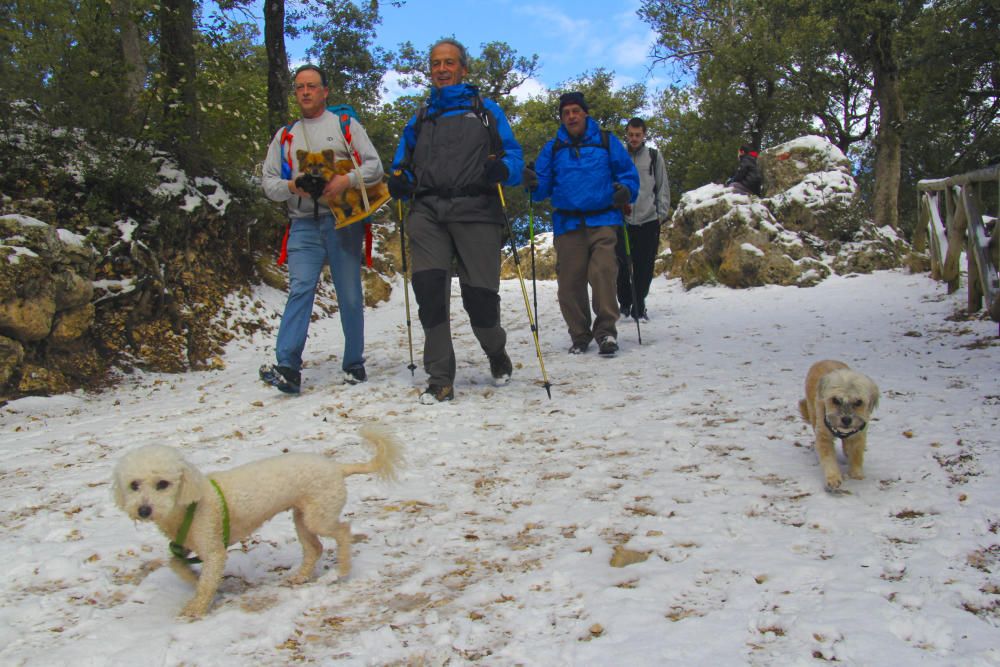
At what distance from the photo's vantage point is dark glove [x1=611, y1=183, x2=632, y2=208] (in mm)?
7504

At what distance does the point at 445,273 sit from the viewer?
6.12 metres

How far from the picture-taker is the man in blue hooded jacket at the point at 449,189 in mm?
6000

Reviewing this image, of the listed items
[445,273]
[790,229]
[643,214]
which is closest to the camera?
[445,273]

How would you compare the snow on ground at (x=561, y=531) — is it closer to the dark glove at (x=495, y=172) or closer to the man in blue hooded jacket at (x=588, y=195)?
the man in blue hooded jacket at (x=588, y=195)

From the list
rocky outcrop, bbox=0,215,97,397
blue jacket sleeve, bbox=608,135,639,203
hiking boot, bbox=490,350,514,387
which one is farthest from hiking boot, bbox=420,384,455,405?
rocky outcrop, bbox=0,215,97,397

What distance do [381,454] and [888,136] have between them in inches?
782

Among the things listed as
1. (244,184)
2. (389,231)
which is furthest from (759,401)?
(389,231)

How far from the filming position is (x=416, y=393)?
6.40 meters

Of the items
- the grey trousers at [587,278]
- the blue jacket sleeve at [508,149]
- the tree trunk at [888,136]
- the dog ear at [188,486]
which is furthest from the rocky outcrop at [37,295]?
the tree trunk at [888,136]

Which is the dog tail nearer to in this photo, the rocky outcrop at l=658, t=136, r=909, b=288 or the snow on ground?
the snow on ground

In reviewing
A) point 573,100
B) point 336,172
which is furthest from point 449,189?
point 573,100

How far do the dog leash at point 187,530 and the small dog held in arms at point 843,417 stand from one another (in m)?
2.97

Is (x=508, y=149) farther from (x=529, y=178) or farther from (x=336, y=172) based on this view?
(x=336, y=172)

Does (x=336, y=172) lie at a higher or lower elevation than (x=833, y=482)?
higher
